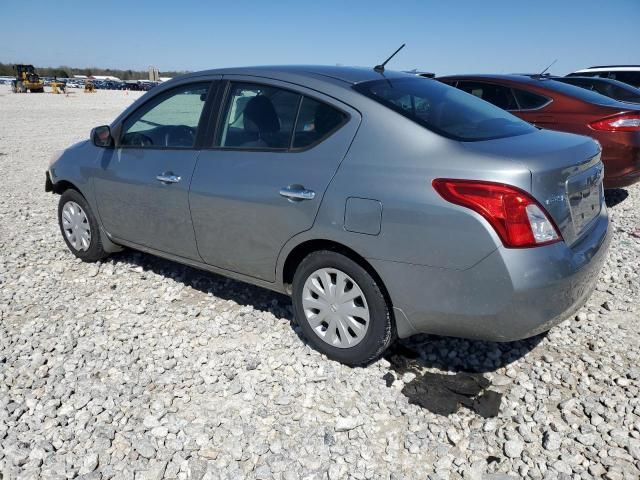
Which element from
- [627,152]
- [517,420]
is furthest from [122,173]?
[627,152]

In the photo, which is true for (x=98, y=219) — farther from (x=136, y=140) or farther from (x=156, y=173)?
(x=156, y=173)

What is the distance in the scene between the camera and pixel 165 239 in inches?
157

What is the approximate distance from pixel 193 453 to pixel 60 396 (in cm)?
96

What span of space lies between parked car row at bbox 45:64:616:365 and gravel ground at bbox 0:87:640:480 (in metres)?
0.40

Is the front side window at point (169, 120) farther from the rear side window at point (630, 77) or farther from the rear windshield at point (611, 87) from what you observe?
the rear side window at point (630, 77)

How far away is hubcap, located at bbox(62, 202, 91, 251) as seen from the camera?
15.8 feet

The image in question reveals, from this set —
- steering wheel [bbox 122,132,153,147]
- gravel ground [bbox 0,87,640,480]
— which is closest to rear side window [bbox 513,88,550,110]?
gravel ground [bbox 0,87,640,480]

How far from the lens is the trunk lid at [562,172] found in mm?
2537

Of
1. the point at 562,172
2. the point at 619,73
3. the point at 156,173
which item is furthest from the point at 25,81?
the point at 562,172

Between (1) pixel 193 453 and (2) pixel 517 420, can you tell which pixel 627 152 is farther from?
(1) pixel 193 453

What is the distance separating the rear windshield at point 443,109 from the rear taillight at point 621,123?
10.4 feet

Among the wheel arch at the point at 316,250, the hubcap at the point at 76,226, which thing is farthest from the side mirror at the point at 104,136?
the wheel arch at the point at 316,250

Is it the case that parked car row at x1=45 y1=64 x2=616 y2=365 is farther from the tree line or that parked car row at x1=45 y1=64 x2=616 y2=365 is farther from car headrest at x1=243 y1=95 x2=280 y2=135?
the tree line

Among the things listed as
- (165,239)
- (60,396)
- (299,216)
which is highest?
(299,216)
